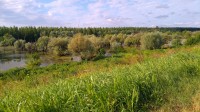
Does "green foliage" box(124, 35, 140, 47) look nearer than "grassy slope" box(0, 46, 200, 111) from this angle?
No

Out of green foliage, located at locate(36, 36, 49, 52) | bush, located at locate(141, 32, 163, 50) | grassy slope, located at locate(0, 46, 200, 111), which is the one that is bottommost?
green foliage, located at locate(36, 36, 49, 52)

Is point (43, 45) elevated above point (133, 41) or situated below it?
below

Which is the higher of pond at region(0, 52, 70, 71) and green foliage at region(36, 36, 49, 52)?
green foliage at region(36, 36, 49, 52)

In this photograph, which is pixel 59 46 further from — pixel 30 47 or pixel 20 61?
pixel 30 47

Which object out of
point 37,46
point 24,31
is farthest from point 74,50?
point 24,31

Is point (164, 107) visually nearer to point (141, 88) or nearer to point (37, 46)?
point (141, 88)

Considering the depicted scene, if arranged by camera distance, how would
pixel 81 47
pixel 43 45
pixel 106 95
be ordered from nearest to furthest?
pixel 106 95
pixel 81 47
pixel 43 45

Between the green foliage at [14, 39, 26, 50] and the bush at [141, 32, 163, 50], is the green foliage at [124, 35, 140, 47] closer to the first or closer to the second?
the bush at [141, 32, 163, 50]

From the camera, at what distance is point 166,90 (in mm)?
5730

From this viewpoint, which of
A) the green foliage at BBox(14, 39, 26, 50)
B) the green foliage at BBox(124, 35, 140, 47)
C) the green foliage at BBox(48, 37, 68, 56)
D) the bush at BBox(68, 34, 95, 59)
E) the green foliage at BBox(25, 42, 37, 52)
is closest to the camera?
the bush at BBox(68, 34, 95, 59)

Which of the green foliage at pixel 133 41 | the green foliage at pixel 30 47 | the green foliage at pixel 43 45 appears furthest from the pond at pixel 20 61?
the green foliage at pixel 133 41

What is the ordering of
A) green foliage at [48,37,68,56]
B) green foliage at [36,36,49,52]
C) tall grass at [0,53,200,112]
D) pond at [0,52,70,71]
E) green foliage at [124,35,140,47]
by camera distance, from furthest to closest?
green foliage at [124,35,140,47] < green foliage at [36,36,49,52] < green foliage at [48,37,68,56] < pond at [0,52,70,71] < tall grass at [0,53,200,112]

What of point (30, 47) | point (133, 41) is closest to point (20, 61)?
point (30, 47)

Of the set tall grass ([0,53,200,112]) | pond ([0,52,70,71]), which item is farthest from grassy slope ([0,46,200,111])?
pond ([0,52,70,71])
